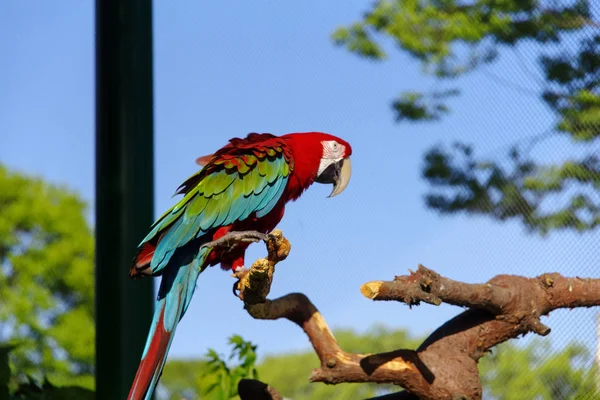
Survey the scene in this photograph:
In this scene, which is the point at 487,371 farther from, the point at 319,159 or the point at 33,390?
the point at 33,390

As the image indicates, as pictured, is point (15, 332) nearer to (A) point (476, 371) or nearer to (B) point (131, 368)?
(B) point (131, 368)

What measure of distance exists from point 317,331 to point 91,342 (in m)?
1.04

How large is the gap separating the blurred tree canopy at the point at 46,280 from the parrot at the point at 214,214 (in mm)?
1029

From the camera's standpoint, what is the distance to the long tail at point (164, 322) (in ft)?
3.59

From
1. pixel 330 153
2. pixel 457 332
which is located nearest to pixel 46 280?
pixel 330 153

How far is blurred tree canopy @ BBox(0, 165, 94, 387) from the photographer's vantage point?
2.18 metres

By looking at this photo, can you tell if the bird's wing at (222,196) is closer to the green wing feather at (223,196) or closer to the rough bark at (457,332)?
the green wing feather at (223,196)

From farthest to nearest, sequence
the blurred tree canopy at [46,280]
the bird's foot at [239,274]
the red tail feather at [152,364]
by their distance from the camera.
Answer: the blurred tree canopy at [46,280] → the bird's foot at [239,274] → the red tail feather at [152,364]

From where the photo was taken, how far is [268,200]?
4.09 feet

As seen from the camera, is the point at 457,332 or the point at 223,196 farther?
the point at 457,332

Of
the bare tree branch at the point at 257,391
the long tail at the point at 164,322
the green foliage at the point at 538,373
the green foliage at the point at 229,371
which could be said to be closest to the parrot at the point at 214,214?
the long tail at the point at 164,322

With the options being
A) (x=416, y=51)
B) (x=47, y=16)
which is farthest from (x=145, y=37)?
(x=416, y=51)

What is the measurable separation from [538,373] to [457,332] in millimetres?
565

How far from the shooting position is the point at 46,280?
7.36ft
